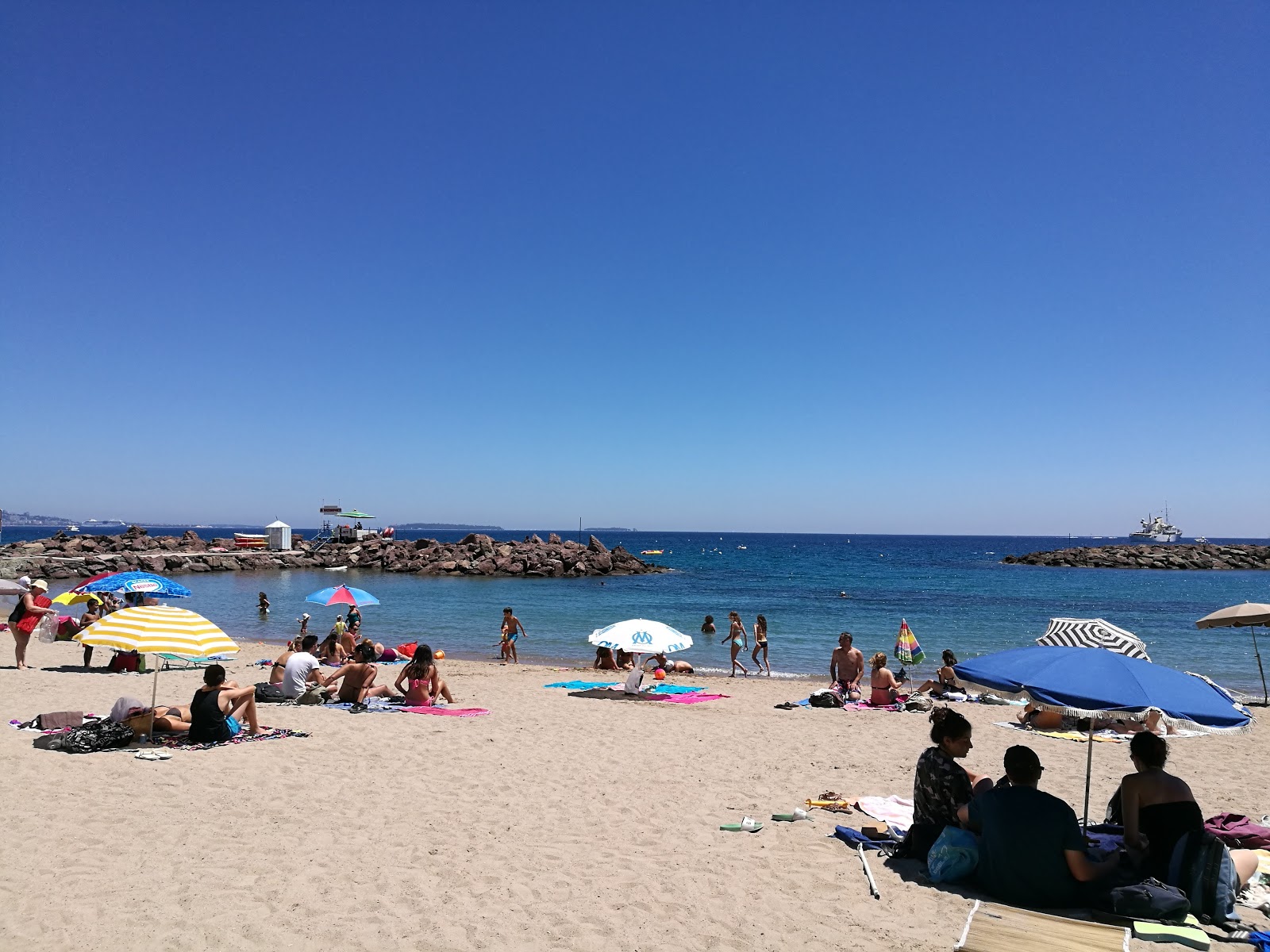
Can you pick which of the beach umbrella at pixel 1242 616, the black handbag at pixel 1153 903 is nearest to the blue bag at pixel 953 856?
the black handbag at pixel 1153 903

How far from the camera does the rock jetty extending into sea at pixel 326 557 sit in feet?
162

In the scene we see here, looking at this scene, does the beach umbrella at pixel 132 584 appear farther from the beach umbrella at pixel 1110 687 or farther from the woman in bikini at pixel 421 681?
the beach umbrella at pixel 1110 687

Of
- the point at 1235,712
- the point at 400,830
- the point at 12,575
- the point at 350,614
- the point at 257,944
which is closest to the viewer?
the point at 257,944

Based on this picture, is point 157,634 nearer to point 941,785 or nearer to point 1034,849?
point 941,785

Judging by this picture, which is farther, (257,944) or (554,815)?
(554,815)

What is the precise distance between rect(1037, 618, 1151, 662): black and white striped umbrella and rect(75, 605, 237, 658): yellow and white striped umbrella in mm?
9372

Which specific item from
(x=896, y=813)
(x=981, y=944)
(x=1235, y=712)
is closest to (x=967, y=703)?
(x=896, y=813)

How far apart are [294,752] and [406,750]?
1187 mm

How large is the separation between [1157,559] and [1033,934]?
298 ft

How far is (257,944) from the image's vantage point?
4492 millimetres

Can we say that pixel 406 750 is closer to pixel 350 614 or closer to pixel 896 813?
pixel 896 813

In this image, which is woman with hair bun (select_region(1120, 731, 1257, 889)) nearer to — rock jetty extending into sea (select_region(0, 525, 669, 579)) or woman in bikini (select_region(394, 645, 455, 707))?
woman in bikini (select_region(394, 645, 455, 707))

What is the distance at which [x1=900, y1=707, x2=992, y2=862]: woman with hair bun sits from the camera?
5824 millimetres

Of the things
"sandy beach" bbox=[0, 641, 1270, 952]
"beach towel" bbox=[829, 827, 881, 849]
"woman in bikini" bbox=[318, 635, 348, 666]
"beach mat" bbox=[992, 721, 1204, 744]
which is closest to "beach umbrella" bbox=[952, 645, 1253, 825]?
"sandy beach" bbox=[0, 641, 1270, 952]
